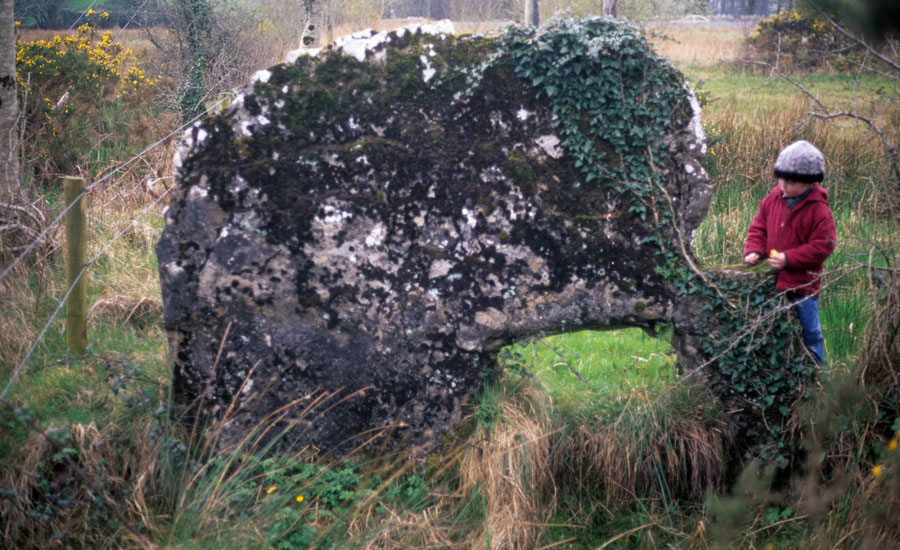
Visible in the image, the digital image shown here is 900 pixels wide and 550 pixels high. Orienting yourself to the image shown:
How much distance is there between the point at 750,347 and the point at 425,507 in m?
1.92

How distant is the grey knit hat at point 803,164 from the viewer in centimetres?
374

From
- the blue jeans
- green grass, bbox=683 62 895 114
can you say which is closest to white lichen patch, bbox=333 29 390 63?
the blue jeans

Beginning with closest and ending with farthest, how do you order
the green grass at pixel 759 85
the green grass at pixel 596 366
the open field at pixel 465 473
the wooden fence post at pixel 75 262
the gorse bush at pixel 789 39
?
the open field at pixel 465 473
the green grass at pixel 596 366
the wooden fence post at pixel 75 262
the green grass at pixel 759 85
the gorse bush at pixel 789 39

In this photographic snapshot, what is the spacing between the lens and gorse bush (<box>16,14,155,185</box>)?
8.63 meters

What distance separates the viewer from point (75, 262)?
4.02 meters

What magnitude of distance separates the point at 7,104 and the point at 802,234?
630 centimetres

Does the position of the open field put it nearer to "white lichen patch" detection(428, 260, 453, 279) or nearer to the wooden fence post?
the wooden fence post

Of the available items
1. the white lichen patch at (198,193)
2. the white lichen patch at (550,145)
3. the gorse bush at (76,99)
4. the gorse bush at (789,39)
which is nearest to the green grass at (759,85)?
the gorse bush at (789,39)

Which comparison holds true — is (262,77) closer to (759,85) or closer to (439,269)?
(439,269)

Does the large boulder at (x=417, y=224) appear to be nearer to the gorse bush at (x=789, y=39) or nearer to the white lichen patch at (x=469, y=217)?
the white lichen patch at (x=469, y=217)

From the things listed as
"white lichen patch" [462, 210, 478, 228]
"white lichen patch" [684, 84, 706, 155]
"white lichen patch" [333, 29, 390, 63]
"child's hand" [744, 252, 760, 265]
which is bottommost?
"child's hand" [744, 252, 760, 265]

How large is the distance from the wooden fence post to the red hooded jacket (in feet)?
13.7

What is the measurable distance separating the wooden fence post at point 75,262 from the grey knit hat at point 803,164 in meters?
4.29

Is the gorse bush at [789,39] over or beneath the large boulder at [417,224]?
over
